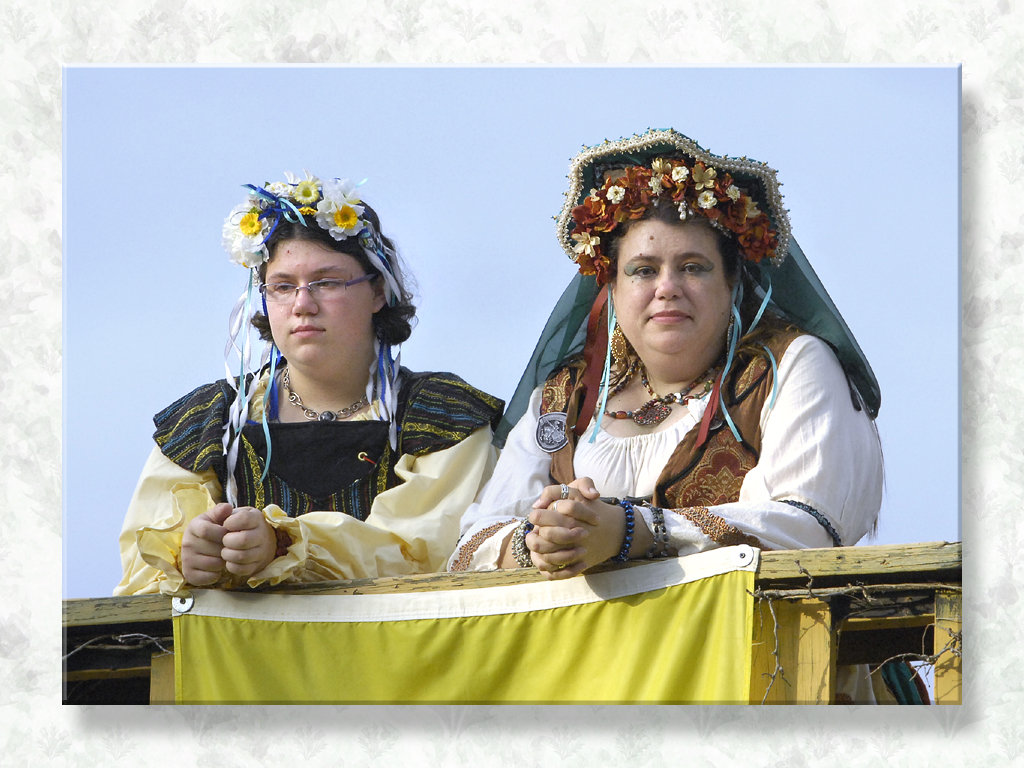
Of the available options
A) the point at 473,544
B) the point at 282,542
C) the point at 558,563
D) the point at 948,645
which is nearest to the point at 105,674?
the point at 282,542

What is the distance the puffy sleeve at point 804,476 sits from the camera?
2068mm

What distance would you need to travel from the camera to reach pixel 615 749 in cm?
218

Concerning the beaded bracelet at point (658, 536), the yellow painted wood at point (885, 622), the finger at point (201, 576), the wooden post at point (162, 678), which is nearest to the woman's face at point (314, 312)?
the finger at point (201, 576)

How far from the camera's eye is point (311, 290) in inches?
97.2

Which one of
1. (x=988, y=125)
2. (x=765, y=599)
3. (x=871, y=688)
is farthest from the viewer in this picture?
(x=988, y=125)

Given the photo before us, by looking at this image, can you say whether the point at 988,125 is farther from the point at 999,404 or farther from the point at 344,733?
the point at 344,733

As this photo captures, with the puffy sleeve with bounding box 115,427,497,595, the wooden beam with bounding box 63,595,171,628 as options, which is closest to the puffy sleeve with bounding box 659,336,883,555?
the puffy sleeve with bounding box 115,427,497,595

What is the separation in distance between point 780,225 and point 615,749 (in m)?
0.85

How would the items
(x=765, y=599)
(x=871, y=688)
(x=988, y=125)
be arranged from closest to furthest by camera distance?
1. (x=765, y=599)
2. (x=871, y=688)
3. (x=988, y=125)

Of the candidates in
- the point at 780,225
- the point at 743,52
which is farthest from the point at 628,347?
the point at 743,52

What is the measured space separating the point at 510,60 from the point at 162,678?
1.12m

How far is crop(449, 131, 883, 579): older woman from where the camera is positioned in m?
2.18

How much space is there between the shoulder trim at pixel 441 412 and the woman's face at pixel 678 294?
0.29 metres

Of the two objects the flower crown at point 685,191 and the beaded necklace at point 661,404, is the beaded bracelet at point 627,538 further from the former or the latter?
the flower crown at point 685,191
